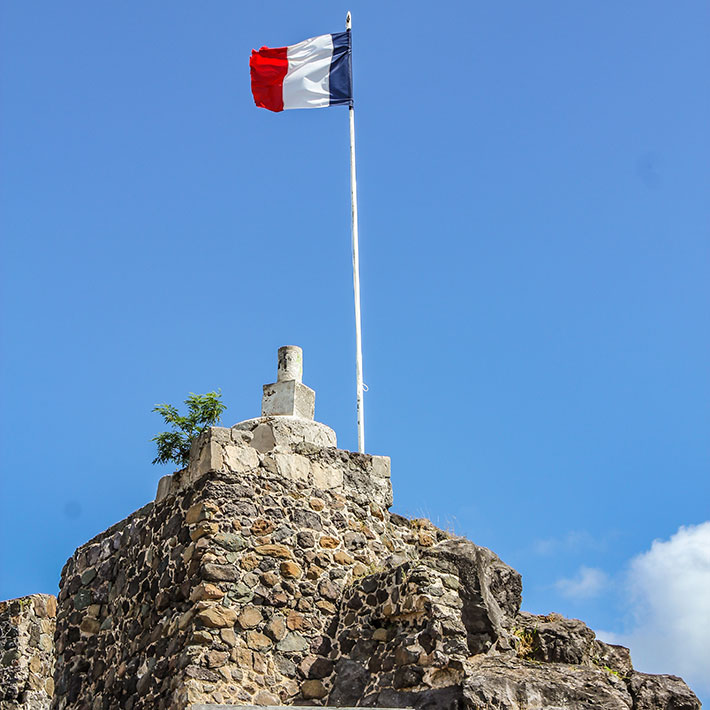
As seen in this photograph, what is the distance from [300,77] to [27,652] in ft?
34.5

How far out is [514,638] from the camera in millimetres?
12234

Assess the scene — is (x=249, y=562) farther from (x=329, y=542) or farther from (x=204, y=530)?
(x=329, y=542)

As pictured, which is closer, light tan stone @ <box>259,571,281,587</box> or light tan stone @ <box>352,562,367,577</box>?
light tan stone @ <box>259,571,281,587</box>

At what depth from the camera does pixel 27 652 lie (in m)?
16.2

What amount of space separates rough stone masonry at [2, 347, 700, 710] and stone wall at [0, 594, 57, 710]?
240 cm

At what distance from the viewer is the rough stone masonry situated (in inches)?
432

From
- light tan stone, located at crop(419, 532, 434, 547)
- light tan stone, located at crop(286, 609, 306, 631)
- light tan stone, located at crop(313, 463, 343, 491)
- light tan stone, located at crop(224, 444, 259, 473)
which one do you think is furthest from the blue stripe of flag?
light tan stone, located at crop(286, 609, 306, 631)

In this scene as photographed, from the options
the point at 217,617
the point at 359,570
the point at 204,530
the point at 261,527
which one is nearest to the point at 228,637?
the point at 217,617

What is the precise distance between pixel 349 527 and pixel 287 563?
1070 millimetres

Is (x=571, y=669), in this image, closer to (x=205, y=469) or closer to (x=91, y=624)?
(x=205, y=469)

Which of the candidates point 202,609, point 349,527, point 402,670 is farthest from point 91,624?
point 402,670

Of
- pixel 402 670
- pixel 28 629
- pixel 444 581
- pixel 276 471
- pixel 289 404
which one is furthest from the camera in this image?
pixel 28 629

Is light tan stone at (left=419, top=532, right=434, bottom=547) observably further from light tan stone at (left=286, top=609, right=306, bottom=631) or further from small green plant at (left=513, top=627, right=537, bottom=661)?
light tan stone at (left=286, top=609, right=306, bottom=631)

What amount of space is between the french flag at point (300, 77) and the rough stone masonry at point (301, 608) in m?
6.06
